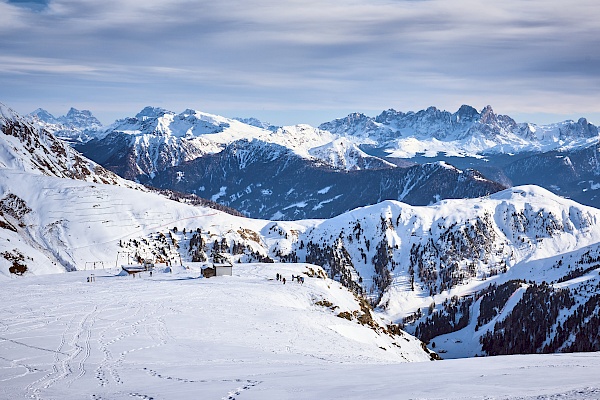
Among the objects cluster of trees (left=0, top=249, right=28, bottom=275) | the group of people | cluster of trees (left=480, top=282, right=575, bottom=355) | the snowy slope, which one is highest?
cluster of trees (left=0, top=249, right=28, bottom=275)

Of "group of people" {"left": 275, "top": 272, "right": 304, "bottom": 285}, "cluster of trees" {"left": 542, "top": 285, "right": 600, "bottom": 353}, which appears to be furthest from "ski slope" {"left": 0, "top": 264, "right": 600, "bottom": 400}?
"cluster of trees" {"left": 542, "top": 285, "right": 600, "bottom": 353}

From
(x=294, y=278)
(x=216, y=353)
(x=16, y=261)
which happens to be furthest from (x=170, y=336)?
(x=16, y=261)

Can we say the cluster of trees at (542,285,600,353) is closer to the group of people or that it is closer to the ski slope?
the ski slope

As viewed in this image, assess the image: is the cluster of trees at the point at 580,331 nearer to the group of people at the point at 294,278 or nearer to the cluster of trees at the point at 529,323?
the cluster of trees at the point at 529,323

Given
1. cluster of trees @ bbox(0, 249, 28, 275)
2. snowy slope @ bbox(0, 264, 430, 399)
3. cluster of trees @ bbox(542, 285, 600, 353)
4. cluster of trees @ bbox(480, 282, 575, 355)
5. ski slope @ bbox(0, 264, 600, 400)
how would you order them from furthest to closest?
cluster of trees @ bbox(480, 282, 575, 355), cluster of trees @ bbox(542, 285, 600, 353), cluster of trees @ bbox(0, 249, 28, 275), snowy slope @ bbox(0, 264, 430, 399), ski slope @ bbox(0, 264, 600, 400)

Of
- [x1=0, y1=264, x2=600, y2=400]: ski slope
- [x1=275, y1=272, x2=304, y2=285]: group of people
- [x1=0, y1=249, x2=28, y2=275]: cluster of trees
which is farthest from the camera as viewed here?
[x1=0, y1=249, x2=28, y2=275]: cluster of trees

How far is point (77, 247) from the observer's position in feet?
532

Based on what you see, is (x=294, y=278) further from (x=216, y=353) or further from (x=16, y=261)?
(x=16, y=261)

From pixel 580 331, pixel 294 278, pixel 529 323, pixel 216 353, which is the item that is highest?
pixel 294 278

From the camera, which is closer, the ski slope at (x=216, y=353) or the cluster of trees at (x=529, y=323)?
the ski slope at (x=216, y=353)

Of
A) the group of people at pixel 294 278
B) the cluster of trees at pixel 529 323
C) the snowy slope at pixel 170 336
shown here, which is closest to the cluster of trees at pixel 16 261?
the snowy slope at pixel 170 336

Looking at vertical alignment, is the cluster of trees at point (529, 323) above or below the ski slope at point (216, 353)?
below

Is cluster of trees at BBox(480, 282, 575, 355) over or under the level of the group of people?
under

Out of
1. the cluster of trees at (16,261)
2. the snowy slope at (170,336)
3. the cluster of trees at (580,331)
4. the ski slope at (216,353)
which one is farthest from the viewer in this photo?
the cluster of trees at (580,331)
